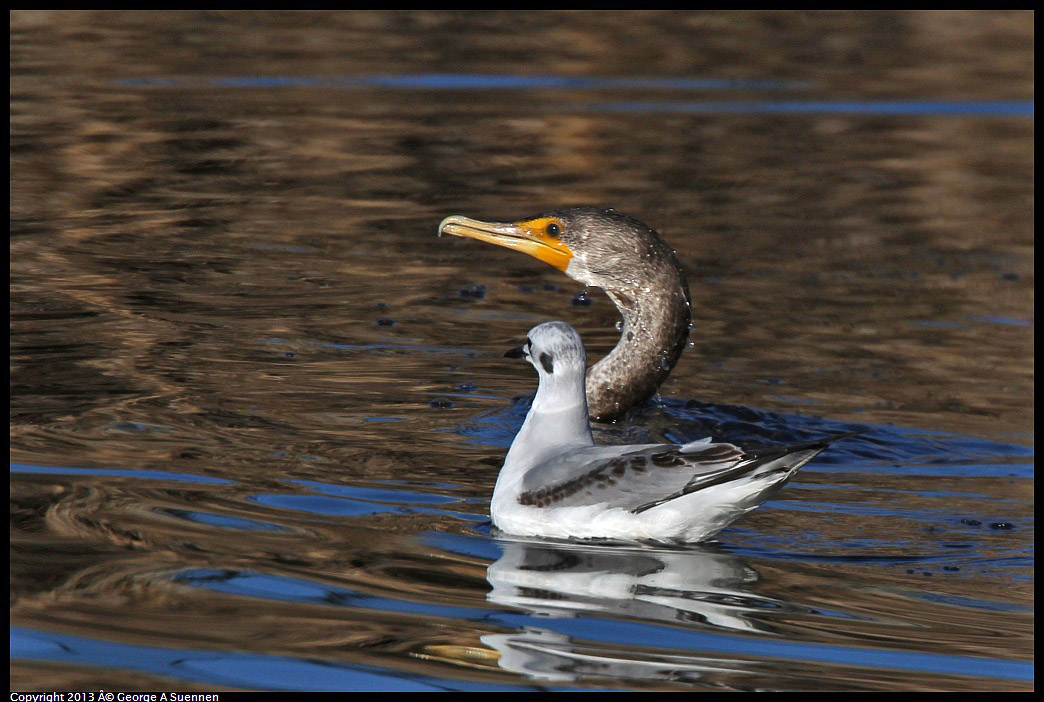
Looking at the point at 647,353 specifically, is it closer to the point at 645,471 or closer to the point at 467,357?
the point at 467,357

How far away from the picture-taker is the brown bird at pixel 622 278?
845cm

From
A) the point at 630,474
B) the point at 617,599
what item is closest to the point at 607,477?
the point at 630,474

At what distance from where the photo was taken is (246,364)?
336 inches

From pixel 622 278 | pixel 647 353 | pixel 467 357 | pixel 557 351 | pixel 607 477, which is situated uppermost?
pixel 557 351

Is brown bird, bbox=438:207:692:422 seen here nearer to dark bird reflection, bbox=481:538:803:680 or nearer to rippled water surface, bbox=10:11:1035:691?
rippled water surface, bbox=10:11:1035:691

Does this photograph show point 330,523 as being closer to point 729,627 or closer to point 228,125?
point 729,627

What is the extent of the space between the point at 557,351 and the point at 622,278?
2204 mm

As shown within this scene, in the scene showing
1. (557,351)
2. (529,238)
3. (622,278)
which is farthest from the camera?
(529,238)

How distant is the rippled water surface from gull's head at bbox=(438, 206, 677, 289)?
68 cm

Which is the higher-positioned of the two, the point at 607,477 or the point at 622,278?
the point at 622,278

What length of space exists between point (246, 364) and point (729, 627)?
393 centimetres

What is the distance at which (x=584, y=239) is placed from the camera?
8.61m

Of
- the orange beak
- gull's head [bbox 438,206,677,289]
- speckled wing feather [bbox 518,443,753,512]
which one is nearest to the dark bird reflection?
speckled wing feather [bbox 518,443,753,512]
